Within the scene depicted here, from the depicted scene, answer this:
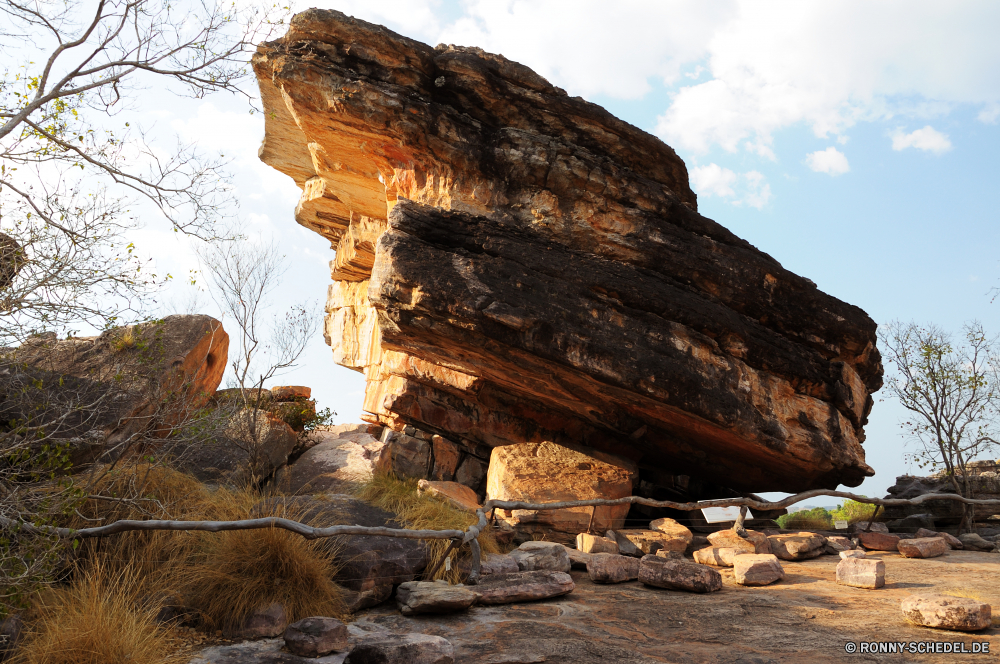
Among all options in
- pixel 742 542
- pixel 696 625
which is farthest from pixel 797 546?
pixel 696 625

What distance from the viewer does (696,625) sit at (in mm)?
6117

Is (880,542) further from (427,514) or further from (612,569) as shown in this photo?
(427,514)

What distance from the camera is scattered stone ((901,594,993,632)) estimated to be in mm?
5434

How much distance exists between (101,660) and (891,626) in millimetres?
6741

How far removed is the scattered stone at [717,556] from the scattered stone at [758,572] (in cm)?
67

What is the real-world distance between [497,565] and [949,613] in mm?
4856

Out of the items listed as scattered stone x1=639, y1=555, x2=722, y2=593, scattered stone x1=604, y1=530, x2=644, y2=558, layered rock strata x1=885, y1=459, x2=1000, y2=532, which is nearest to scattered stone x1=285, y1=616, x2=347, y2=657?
scattered stone x1=639, y1=555, x2=722, y2=593

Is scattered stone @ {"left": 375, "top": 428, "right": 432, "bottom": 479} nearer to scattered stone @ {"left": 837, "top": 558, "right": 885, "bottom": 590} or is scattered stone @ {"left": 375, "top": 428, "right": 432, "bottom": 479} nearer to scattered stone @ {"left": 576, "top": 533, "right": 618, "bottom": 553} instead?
scattered stone @ {"left": 576, "top": 533, "right": 618, "bottom": 553}

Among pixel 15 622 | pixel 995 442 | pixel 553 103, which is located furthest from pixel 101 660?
pixel 995 442

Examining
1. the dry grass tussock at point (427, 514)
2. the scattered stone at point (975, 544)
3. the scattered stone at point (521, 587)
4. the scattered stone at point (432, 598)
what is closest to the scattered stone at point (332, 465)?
the dry grass tussock at point (427, 514)

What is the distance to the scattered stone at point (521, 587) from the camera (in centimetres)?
679

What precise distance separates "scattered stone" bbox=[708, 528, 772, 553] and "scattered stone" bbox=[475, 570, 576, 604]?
3885mm

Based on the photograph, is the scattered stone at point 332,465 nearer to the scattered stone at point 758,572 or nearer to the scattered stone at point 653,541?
the scattered stone at point 653,541

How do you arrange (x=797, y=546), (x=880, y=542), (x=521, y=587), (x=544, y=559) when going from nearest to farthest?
(x=521, y=587), (x=544, y=559), (x=797, y=546), (x=880, y=542)
